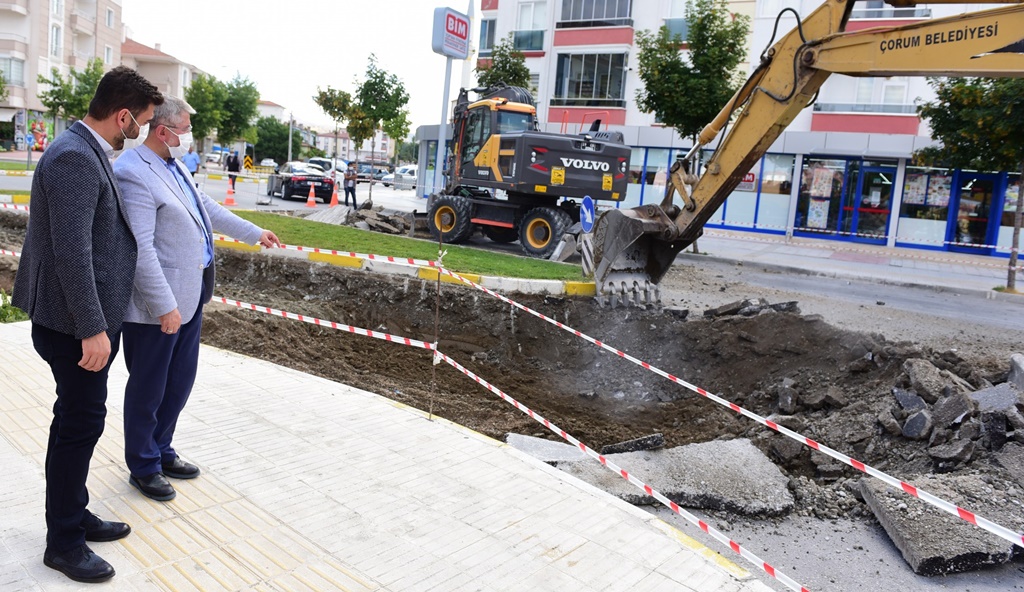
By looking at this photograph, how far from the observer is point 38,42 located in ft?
167

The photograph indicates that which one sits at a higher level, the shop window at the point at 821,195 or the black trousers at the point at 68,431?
the shop window at the point at 821,195

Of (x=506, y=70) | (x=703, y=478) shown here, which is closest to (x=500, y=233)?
(x=506, y=70)

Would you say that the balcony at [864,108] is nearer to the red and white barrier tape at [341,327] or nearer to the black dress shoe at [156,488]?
the red and white barrier tape at [341,327]

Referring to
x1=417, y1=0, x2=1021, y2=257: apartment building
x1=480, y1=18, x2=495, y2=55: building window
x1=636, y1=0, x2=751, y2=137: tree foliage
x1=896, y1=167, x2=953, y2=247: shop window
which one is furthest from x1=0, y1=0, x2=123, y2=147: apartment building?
x1=896, y1=167, x2=953, y2=247: shop window

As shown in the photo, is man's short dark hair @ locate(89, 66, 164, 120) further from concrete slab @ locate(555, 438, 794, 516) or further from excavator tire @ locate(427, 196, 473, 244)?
excavator tire @ locate(427, 196, 473, 244)

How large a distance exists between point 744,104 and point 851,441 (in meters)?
4.77

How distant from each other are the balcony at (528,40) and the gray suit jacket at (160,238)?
30227mm

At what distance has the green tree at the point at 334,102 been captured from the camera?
34.1 meters

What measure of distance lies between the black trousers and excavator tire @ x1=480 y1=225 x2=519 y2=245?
14216mm

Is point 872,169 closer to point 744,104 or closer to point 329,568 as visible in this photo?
point 744,104

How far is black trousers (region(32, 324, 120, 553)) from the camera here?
10.4 ft

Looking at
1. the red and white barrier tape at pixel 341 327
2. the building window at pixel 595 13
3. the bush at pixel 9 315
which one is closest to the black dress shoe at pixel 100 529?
the red and white barrier tape at pixel 341 327

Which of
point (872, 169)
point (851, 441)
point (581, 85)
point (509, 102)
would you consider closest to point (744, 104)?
point (851, 441)

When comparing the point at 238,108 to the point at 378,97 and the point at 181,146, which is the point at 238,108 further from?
the point at 181,146
